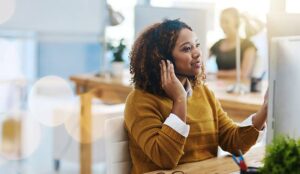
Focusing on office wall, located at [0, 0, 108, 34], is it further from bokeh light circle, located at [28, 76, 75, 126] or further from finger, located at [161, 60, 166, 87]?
finger, located at [161, 60, 166, 87]

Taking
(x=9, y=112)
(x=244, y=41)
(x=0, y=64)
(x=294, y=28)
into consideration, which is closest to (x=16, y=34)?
(x=0, y=64)

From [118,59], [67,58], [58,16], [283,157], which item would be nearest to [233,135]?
[283,157]

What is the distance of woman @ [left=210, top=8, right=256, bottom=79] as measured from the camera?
3.88 m

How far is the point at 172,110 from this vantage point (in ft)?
5.12

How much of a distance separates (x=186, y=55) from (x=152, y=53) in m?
0.12

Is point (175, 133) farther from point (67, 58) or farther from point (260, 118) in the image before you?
point (67, 58)

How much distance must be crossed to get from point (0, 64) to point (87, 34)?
1109 mm

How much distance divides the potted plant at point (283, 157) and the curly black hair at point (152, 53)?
0.61 metres

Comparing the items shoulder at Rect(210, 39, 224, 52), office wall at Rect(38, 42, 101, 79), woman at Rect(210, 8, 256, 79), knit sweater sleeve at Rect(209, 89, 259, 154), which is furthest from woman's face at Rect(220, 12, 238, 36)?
knit sweater sleeve at Rect(209, 89, 259, 154)

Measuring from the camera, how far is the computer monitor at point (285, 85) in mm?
1198

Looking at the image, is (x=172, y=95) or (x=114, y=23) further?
(x=114, y=23)

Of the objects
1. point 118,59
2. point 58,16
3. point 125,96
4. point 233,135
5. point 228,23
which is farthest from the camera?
point 58,16

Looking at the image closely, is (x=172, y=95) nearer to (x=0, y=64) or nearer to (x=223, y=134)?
(x=223, y=134)

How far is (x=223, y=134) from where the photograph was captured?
177 centimetres
